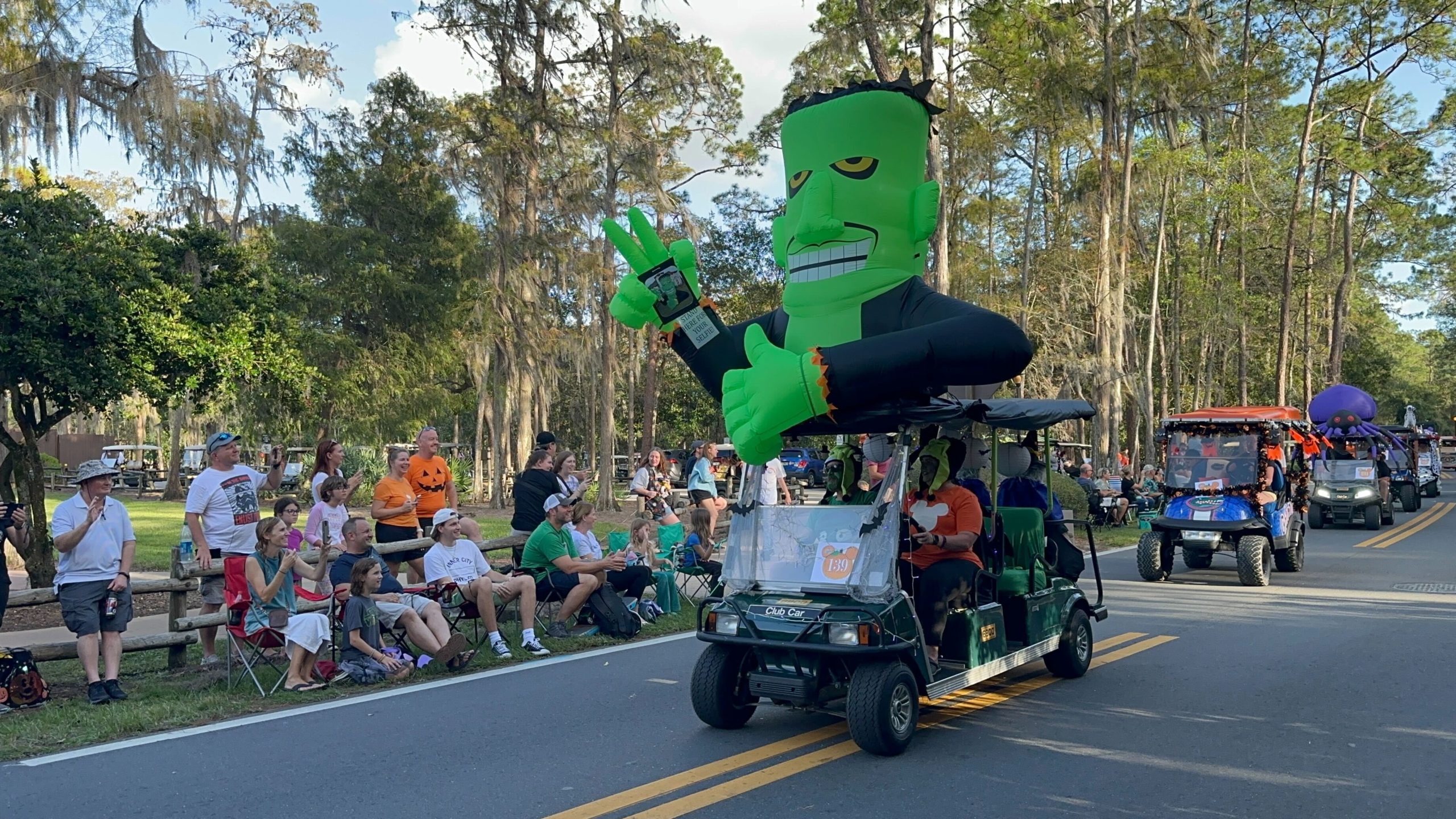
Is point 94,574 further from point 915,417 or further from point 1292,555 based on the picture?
point 1292,555

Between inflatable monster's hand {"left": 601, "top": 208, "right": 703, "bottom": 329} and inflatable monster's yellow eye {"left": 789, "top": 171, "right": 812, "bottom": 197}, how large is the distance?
815 millimetres

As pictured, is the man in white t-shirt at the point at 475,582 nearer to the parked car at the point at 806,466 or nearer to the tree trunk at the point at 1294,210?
the tree trunk at the point at 1294,210

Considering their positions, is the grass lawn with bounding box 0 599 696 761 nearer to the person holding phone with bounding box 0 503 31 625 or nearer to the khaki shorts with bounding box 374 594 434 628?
the khaki shorts with bounding box 374 594 434 628

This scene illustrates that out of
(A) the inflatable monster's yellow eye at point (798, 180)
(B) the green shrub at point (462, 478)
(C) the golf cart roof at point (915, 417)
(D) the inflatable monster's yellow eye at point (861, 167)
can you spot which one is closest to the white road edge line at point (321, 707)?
(C) the golf cart roof at point (915, 417)

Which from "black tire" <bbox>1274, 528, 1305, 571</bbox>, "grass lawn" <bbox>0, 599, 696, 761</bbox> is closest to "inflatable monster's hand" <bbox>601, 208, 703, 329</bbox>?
"grass lawn" <bbox>0, 599, 696, 761</bbox>

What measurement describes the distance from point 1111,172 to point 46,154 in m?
23.9

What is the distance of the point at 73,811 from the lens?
17.3ft

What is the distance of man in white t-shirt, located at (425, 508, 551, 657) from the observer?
30.5ft

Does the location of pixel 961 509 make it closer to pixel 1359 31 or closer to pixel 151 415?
pixel 1359 31

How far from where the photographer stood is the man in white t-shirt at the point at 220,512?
346 inches

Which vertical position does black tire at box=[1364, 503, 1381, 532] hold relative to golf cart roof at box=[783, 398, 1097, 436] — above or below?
below

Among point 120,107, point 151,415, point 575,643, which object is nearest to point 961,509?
point 575,643

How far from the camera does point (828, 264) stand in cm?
698

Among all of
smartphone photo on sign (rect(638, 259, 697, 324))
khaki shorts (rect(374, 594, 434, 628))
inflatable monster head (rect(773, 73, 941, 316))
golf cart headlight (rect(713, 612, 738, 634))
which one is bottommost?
khaki shorts (rect(374, 594, 434, 628))
